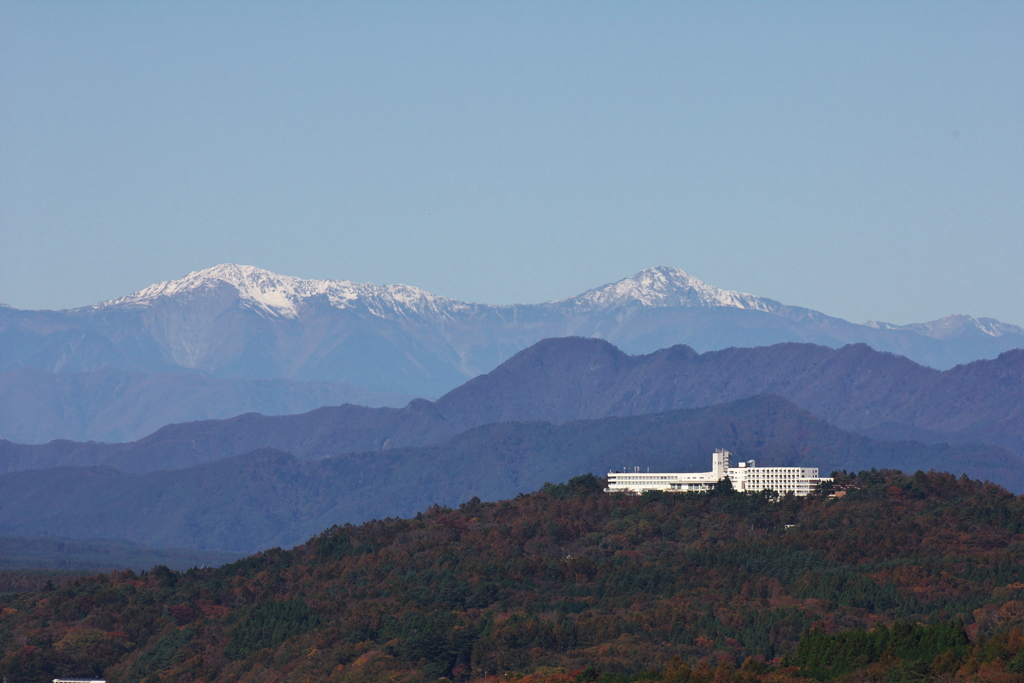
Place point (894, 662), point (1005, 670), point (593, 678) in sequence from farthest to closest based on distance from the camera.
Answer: point (593, 678) → point (894, 662) → point (1005, 670)

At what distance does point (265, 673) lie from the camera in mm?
197750

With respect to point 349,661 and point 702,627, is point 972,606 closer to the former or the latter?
point 702,627

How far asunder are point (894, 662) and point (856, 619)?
1666 inches

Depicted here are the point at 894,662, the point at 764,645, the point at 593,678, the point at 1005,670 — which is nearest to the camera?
the point at 1005,670

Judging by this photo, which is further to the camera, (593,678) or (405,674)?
(405,674)

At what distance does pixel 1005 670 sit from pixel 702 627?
57.8m

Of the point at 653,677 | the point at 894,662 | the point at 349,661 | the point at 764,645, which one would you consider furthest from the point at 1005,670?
the point at 349,661

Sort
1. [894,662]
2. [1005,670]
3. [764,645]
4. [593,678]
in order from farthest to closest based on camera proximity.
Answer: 1. [764,645]
2. [593,678]
3. [894,662]
4. [1005,670]

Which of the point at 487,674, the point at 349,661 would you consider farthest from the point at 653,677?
the point at 349,661

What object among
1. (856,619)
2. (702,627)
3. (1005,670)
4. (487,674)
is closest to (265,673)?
(487,674)

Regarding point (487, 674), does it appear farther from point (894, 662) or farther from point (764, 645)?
point (894, 662)

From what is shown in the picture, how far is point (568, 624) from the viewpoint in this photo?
199750 millimetres

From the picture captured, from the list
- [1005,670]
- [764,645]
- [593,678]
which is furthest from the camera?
[764,645]

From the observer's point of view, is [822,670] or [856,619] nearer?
[822,670]
